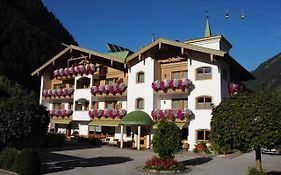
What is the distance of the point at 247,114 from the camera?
14938 mm

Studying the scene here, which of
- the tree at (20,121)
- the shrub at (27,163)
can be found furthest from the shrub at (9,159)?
the tree at (20,121)

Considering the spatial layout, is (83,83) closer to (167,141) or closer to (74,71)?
(74,71)

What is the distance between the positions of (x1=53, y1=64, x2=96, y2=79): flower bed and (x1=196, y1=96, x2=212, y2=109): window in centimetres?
1507

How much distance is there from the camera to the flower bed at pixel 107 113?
39406 millimetres

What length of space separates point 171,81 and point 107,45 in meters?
17.3

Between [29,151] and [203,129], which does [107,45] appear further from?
[29,151]

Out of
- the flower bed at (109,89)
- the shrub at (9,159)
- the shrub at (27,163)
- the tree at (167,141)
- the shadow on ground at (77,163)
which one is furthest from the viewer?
the flower bed at (109,89)

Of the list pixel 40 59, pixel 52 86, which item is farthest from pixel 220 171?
pixel 40 59

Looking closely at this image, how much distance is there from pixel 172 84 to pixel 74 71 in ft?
51.9

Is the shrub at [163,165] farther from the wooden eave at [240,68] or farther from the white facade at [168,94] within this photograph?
the wooden eave at [240,68]

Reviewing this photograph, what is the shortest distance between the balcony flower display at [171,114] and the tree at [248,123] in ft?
59.0

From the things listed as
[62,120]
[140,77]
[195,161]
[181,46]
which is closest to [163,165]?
[195,161]

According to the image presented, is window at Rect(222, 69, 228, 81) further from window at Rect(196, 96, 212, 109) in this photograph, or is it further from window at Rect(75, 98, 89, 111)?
window at Rect(75, 98, 89, 111)

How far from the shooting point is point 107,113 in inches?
1583
